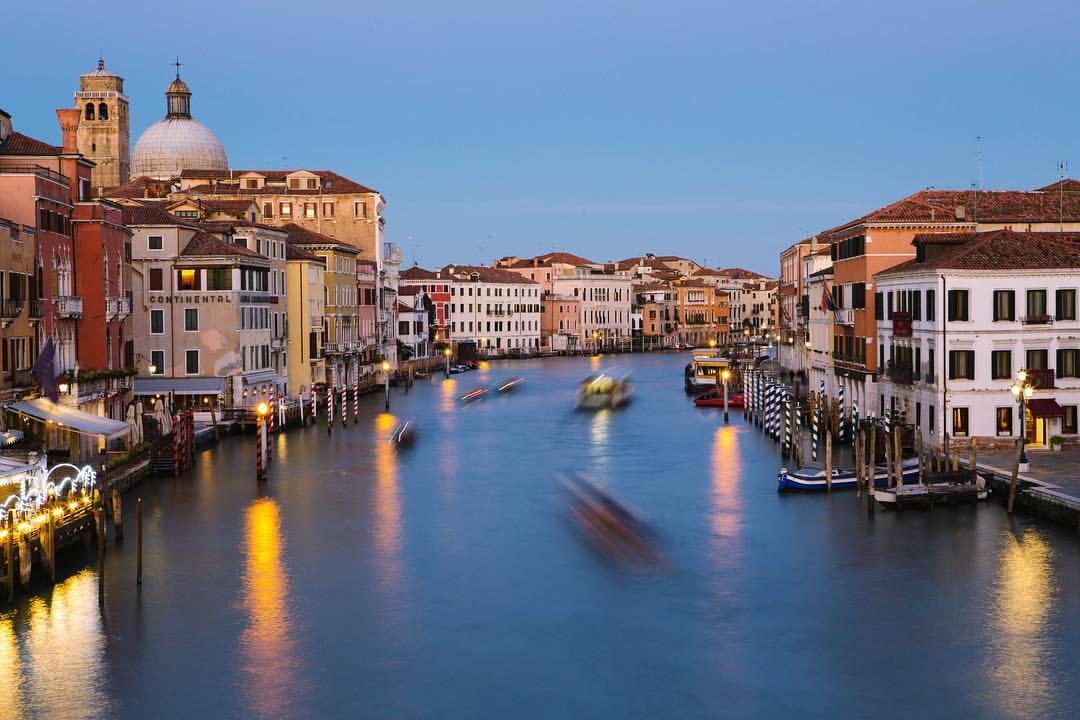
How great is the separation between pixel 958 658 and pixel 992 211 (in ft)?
71.0

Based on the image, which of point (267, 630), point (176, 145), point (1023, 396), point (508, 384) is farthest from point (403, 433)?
point (176, 145)

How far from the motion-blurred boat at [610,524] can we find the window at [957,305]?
735 cm

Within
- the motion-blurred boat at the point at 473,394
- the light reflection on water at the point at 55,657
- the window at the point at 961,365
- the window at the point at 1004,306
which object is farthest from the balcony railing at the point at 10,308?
the motion-blurred boat at the point at 473,394

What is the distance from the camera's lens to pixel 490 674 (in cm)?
1564

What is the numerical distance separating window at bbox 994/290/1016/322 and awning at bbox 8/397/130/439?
1683 centimetres

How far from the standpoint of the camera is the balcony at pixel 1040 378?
27.4 metres

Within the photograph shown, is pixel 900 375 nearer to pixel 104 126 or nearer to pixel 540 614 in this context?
pixel 540 614

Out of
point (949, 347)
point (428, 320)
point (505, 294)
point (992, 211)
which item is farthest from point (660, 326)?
point (949, 347)

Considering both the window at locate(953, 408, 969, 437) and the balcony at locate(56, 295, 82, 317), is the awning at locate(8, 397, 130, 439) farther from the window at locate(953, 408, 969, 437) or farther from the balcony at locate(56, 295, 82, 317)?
the window at locate(953, 408, 969, 437)

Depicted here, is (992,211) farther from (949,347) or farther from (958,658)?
(958,658)

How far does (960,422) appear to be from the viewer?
90.4 feet

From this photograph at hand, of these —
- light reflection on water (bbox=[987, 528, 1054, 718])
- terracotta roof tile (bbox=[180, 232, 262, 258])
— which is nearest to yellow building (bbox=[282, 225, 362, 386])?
terracotta roof tile (bbox=[180, 232, 262, 258])

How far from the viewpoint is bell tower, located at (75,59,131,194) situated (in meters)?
82.3

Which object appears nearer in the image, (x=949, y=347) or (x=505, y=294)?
(x=949, y=347)
